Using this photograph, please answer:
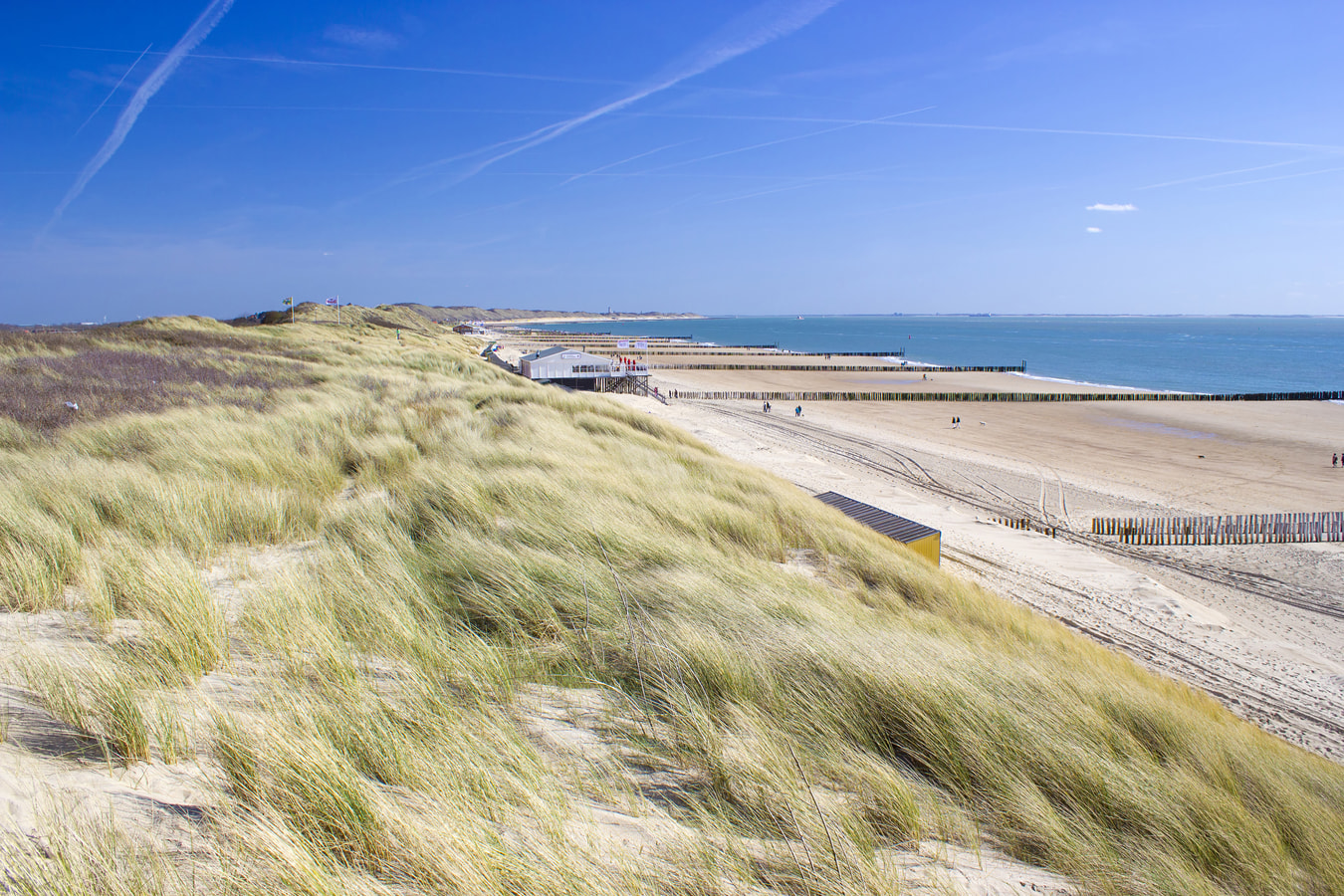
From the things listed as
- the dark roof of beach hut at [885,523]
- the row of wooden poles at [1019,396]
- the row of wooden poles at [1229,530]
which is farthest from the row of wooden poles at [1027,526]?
the row of wooden poles at [1019,396]

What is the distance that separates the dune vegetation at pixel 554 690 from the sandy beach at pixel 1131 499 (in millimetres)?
4326

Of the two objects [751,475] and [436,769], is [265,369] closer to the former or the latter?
[751,475]

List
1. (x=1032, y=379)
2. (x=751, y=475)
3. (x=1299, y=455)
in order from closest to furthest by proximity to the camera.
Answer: (x=751, y=475) → (x=1299, y=455) → (x=1032, y=379)

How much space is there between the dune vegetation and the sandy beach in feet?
14.2

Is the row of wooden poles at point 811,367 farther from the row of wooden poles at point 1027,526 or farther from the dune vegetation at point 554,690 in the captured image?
the dune vegetation at point 554,690

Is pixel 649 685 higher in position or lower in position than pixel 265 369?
lower

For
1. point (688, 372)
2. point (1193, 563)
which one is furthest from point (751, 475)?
point (688, 372)

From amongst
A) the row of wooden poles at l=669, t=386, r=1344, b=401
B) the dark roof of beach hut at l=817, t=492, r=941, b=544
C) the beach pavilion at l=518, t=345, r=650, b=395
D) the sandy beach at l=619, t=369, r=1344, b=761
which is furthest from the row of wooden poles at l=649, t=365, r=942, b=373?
the dark roof of beach hut at l=817, t=492, r=941, b=544

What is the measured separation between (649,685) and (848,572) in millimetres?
3770

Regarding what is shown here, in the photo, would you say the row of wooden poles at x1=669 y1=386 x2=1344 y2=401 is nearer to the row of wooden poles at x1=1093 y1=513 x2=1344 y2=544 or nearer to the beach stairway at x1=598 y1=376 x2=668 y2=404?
the beach stairway at x1=598 y1=376 x2=668 y2=404

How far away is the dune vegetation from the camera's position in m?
2.13

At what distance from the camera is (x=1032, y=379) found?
66.3 m

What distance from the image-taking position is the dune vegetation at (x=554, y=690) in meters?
2.13

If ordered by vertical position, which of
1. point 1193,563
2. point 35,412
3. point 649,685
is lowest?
point 1193,563
